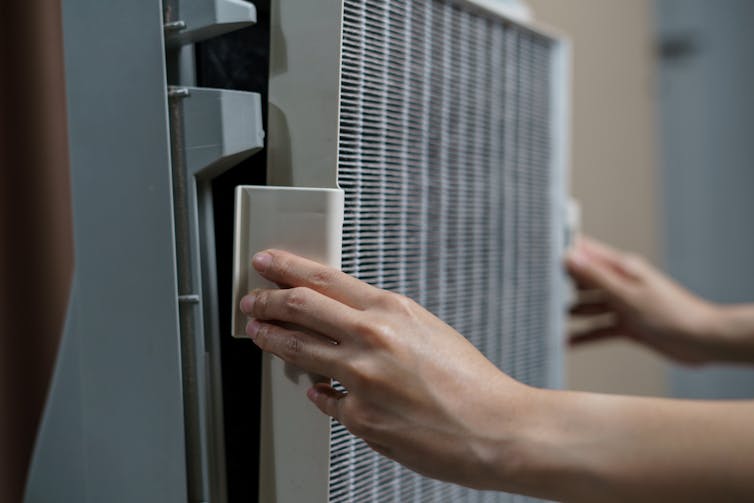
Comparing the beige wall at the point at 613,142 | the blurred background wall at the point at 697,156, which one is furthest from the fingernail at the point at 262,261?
the blurred background wall at the point at 697,156

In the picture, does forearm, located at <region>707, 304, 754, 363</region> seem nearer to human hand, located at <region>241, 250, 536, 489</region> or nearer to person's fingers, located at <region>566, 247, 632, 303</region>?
person's fingers, located at <region>566, 247, 632, 303</region>

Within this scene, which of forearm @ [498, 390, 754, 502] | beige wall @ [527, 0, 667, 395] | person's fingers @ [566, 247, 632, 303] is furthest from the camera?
beige wall @ [527, 0, 667, 395]

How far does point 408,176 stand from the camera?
1.87 ft

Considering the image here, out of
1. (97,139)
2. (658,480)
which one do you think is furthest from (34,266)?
(658,480)

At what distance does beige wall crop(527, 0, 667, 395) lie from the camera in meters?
1.32

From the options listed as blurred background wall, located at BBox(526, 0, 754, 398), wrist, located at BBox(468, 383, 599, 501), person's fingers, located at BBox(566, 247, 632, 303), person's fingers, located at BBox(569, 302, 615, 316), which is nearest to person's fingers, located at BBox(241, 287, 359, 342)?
wrist, located at BBox(468, 383, 599, 501)

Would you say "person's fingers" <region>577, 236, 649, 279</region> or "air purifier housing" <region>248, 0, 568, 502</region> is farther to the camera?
"person's fingers" <region>577, 236, 649, 279</region>

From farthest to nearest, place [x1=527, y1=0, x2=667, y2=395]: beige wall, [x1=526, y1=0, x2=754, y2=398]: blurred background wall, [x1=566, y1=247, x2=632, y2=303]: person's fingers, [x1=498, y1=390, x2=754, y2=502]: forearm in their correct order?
[x1=526, y1=0, x2=754, y2=398]: blurred background wall
[x1=527, y1=0, x2=667, y2=395]: beige wall
[x1=566, y1=247, x2=632, y2=303]: person's fingers
[x1=498, y1=390, x2=754, y2=502]: forearm

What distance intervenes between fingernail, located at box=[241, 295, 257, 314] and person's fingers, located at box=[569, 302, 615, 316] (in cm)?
68

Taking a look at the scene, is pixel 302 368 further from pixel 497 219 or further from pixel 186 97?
pixel 497 219

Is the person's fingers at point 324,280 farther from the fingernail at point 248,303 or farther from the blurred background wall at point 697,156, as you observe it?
the blurred background wall at point 697,156

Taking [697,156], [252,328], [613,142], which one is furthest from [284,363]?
[697,156]

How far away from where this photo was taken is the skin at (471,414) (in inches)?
17.3

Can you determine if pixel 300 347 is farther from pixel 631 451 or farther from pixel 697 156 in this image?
pixel 697 156
